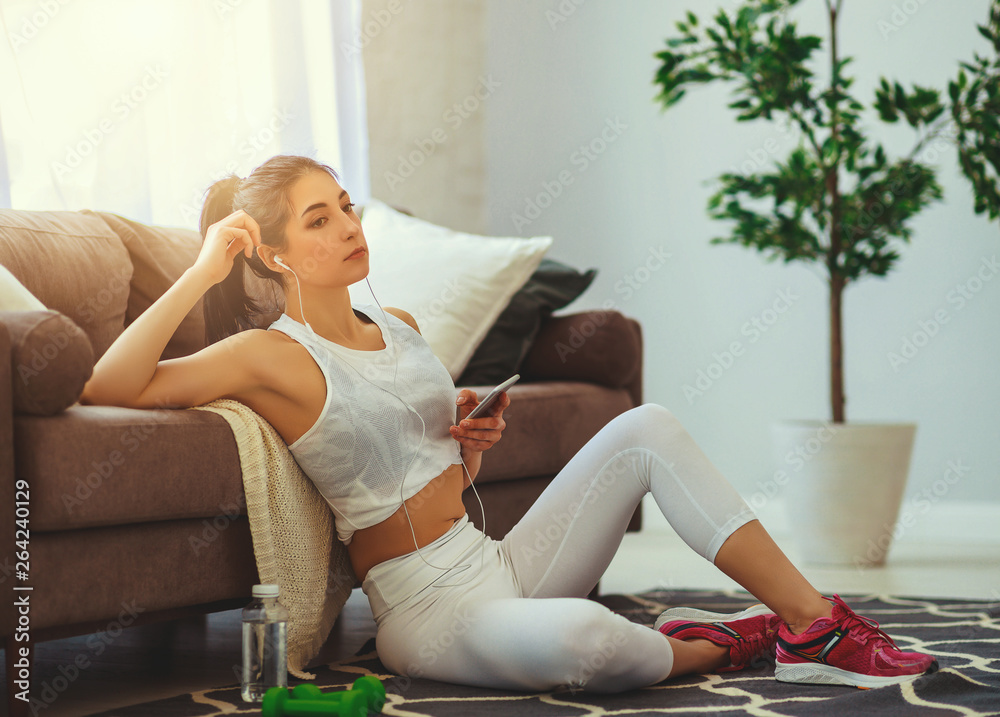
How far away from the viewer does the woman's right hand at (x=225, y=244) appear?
60.6 inches

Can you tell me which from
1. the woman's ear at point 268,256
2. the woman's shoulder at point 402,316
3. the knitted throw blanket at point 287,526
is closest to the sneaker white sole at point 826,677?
the knitted throw blanket at point 287,526

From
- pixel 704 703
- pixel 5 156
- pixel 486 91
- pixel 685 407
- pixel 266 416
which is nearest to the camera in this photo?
pixel 704 703

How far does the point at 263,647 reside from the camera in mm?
1545

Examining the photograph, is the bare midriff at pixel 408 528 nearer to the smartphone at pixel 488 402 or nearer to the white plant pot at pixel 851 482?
the smartphone at pixel 488 402

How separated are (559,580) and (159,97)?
1.74 meters

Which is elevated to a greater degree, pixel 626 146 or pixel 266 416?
pixel 626 146

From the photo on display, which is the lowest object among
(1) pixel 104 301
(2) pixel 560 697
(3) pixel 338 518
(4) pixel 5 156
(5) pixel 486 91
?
(2) pixel 560 697

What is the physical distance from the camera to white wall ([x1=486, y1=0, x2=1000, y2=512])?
3396mm

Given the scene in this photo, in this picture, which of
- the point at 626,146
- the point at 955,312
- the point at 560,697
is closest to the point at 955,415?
the point at 955,312

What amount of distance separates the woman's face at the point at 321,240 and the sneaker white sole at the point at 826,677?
86 centimetres

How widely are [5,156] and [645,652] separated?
175 centimetres

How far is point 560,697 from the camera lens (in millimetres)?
1495

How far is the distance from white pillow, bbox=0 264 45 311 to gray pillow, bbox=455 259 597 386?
1.11 metres

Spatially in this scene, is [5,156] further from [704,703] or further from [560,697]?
[704,703]
